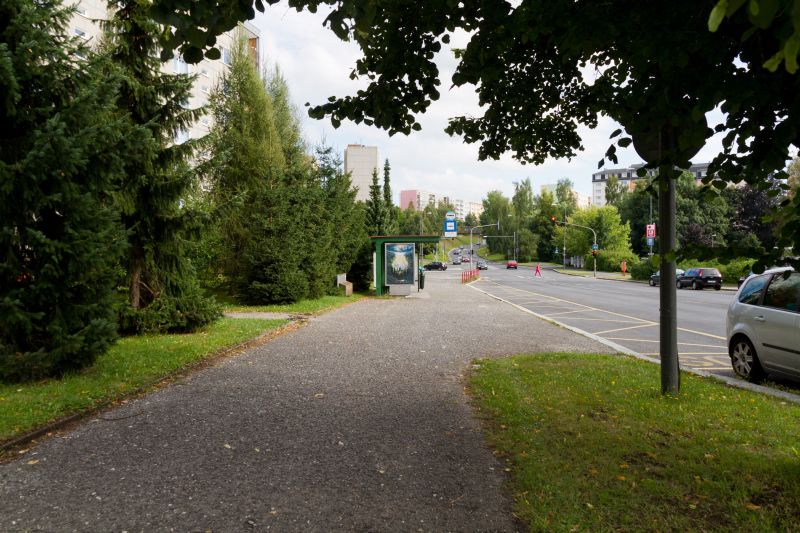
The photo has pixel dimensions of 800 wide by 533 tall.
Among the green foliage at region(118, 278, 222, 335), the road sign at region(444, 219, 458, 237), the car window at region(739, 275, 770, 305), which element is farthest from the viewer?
the road sign at region(444, 219, 458, 237)

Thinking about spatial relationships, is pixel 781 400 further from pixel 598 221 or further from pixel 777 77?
pixel 598 221

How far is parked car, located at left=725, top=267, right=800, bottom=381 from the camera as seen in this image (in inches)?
261

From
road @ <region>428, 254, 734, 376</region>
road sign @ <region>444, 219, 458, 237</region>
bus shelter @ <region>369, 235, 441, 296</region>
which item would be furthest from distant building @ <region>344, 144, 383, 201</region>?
road @ <region>428, 254, 734, 376</region>

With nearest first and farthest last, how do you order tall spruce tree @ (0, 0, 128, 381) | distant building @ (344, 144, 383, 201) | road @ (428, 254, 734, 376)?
tall spruce tree @ (0, 0, 128, 381) < road @ (428, 254, 734, 376) < distant building @ (344, 144, 383, 201)

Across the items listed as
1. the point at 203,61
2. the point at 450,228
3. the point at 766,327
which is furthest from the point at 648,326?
the point at 450,228

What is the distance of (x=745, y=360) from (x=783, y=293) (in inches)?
43.9

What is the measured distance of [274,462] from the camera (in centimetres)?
413

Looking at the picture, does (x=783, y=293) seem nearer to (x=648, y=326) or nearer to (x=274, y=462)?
(x=274, y=462)

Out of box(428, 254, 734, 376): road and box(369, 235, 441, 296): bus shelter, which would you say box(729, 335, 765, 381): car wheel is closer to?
box(428, 254, 734, 376): road

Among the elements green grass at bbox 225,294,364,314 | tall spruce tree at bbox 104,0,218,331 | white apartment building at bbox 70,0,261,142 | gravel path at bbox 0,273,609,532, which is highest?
white apartment building at bbox 70,0,261,142

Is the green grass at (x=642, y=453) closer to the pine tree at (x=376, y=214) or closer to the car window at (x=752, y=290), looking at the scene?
the car window at (x=752, y=290)

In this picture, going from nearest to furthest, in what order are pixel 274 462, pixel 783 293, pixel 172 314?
pixel 274 462
pixel 783 293
pixel 172 314

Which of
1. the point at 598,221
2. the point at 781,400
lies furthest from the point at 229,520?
the point at 598,221

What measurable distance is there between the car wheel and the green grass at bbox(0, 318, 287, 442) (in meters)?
8.23
